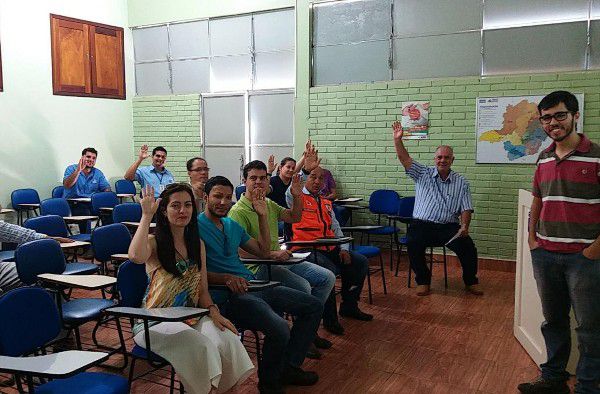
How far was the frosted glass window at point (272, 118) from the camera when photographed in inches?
288

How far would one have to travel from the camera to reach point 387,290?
498cm

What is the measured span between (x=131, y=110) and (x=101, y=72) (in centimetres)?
82

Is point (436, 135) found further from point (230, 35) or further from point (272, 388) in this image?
point (272, 388)

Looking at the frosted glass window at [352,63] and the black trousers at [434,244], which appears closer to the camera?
the black trousers at [434,244]

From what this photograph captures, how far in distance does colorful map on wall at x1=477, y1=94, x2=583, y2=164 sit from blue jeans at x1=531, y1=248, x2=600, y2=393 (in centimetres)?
329

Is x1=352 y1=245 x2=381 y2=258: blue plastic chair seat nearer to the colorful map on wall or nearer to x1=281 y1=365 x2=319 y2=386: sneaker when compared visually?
x1=281 y1=365 x2=319 y2=386: sneaker

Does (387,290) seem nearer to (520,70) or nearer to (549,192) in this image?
(549,192)

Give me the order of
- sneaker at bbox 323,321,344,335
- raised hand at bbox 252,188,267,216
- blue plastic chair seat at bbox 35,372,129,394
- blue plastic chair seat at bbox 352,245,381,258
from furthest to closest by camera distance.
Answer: blue plastic chair seat at bbox 352,245,381,258 < sneaker at bbox 323,321,344,335 < raised hand at bbox 252,188,267,216 < blue plastic chair seat at bbox 35,372,129,394

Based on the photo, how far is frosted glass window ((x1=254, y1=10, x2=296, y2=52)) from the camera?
7.20 meters

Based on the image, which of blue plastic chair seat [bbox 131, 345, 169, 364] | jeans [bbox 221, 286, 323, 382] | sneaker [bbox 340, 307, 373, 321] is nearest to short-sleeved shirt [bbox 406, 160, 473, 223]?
sneaker [bbox 340, 307, 373, 321]

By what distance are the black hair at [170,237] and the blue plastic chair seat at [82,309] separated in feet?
2.64

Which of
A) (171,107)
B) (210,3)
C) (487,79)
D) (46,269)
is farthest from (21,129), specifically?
(487,79)

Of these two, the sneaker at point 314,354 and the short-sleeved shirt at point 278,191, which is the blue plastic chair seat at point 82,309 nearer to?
the sneaker at point 314,354

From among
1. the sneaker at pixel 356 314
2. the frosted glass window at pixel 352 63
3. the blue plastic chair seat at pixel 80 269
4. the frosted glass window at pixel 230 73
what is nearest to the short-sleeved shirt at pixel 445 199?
the sneaker at pixel 356 314
